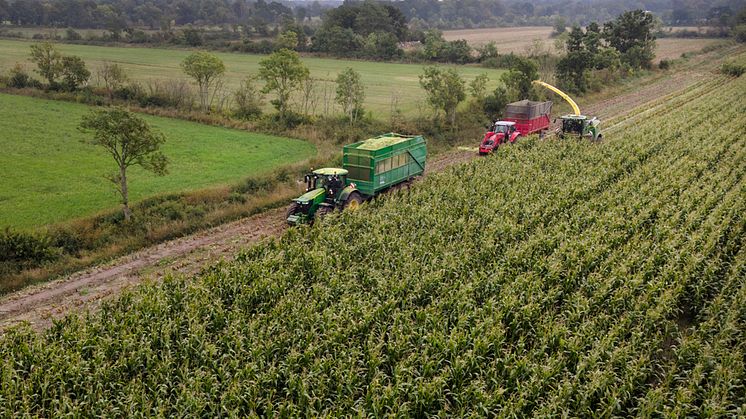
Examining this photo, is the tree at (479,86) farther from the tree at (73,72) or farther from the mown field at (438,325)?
the tree at (73,72)

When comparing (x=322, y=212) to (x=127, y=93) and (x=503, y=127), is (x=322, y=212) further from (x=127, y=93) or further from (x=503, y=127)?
(x=127, y=93)

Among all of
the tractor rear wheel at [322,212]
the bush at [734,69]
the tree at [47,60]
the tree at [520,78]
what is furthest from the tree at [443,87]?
the bush at [734,69]

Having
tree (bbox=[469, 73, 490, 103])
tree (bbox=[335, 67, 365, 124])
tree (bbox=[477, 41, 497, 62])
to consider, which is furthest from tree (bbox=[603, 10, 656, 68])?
tree (bbox=[335, 67, 365, 124])

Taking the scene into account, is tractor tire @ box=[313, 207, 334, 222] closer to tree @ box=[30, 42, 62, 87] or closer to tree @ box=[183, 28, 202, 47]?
tree @ box=[30, 42, 62, 87]

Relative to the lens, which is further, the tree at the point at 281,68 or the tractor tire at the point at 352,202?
the tree at the point at 281,68

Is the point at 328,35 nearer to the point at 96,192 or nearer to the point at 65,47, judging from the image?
the point at 65,47

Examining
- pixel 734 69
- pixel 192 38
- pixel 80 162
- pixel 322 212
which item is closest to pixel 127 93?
pixel 80 162
